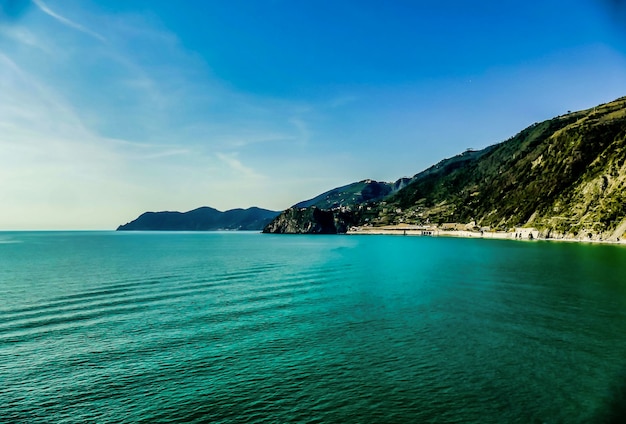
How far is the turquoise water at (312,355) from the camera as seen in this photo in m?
24.4

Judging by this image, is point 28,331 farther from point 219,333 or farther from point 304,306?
point 304,306

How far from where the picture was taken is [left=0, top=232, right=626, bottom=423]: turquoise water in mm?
24422

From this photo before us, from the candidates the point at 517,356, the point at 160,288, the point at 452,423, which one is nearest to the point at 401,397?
the point at 452,423

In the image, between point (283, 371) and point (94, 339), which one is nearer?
point (283, 371)

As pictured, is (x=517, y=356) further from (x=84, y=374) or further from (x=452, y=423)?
(x=84, y=374)

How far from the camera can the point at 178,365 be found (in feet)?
104

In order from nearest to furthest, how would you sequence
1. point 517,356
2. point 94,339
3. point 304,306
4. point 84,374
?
1. point 84,374
2. point 517,356
3. point 94,339
4. point 304,306

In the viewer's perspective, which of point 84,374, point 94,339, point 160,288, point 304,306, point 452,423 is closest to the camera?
point 452,423

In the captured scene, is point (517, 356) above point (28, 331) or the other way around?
the other way around

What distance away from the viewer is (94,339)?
38.7m

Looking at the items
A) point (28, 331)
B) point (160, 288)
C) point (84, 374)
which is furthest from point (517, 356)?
point (160, 288)

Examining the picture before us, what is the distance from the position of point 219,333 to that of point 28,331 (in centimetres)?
2093

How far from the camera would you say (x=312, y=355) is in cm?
3441

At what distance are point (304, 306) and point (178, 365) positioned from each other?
2592 cm
